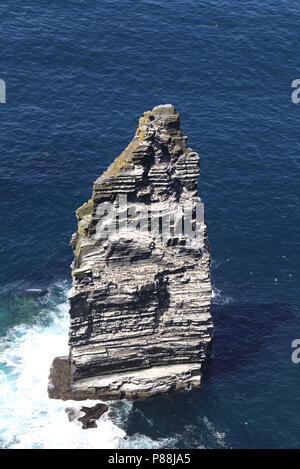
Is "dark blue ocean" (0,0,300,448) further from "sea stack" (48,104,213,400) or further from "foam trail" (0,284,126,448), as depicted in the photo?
"sea stack" (48,104,213,400)

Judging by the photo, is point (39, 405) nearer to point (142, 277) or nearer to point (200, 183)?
point (142, 277)

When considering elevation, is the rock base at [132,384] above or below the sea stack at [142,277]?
below

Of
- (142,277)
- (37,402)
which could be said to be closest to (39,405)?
(37,402)

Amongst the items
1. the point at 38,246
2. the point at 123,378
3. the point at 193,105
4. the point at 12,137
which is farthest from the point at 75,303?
the point at 193,105

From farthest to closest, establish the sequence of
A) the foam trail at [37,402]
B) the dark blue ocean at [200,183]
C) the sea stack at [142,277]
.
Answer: the dark blue ocean at [200,183], the foam trail at [37,402], the sea stack at [142,277]

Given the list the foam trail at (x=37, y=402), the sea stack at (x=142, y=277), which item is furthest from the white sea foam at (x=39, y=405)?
the sea stack at (x=142, y=277)

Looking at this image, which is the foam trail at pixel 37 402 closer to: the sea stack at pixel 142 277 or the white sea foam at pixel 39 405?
the white sea foam at pixel 39 405
